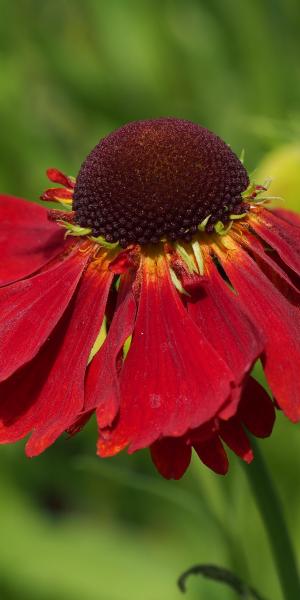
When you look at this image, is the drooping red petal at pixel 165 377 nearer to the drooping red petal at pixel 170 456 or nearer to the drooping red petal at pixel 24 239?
the drooping red petal at pixel 170 456

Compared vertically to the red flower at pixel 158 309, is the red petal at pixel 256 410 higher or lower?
lower

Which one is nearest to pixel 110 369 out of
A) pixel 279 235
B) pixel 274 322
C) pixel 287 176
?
pixel 274 322

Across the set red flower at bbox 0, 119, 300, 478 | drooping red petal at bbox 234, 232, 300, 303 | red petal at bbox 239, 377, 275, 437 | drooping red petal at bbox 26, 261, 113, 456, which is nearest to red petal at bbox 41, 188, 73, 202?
red flower at bbox 0, 119, 300, 478

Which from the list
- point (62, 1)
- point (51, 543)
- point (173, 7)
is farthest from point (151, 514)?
point (62, 1)

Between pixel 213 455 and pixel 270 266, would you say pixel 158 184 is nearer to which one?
pixel 270 266

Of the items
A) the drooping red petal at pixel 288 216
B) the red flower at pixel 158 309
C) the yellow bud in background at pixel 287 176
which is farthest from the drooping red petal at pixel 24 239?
the yellow bud in background at pixel 287 176

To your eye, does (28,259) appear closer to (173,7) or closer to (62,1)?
(173,7)
